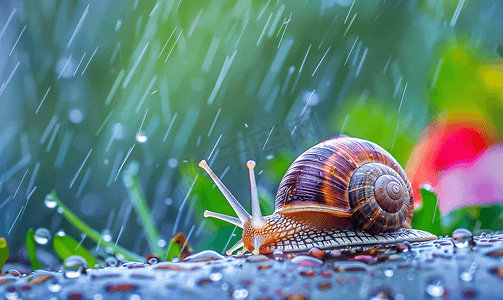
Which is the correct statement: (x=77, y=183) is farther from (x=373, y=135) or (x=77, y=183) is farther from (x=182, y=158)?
(x=373, y=135)

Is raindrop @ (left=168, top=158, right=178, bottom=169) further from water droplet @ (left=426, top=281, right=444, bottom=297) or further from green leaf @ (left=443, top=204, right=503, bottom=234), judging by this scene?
water droplet @ (left=426, top=281, right=444, bottom=297)

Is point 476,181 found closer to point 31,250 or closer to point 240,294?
point 240,294

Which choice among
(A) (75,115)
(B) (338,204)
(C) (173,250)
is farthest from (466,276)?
(A) (75,115)

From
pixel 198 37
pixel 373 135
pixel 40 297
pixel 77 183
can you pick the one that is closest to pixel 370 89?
pixel 373 135

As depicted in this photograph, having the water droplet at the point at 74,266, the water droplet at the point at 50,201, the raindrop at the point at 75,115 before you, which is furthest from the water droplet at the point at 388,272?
the raindrop at the point at 75,115

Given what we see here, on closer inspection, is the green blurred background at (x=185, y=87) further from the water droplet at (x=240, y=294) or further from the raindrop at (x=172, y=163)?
the water droplet at (x=240, y=294)

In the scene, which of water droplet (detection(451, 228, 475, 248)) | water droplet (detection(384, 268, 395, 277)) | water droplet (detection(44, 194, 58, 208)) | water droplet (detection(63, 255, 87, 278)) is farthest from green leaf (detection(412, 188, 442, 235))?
water droplet (detection(44, 194, 58, 208))
